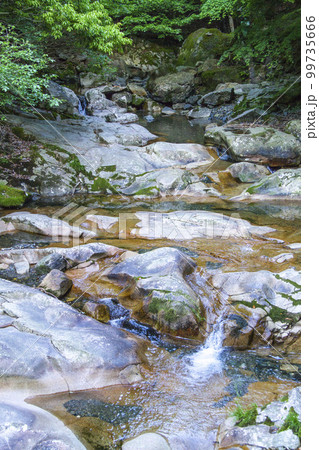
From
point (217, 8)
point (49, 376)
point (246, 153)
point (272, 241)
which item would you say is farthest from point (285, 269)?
point (217, 8)

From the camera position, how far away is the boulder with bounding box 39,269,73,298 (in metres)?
4.97

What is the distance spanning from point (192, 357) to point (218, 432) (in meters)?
1.28

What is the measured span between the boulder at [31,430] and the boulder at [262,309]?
7.12ft

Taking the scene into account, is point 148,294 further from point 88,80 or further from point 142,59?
point 142,59

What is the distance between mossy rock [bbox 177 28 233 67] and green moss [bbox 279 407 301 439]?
2314 cm

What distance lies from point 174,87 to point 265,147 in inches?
455

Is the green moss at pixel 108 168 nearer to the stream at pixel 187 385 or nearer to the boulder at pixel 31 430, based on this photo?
the stream at pixel 187 385

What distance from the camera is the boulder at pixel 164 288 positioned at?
4312mm

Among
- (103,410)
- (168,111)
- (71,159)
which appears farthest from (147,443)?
(168,111)

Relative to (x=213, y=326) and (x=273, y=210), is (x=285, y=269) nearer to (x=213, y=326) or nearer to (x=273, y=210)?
(x=213, y=326)

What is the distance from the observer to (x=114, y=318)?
4645 millimetres

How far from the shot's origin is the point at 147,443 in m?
2.67

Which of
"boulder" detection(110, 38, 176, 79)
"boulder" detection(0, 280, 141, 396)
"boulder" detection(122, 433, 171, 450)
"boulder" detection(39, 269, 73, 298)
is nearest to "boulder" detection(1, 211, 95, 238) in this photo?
"boulder" detection(39, 269, 73, 298)

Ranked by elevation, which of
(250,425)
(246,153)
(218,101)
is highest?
(218,101)
